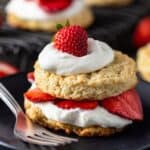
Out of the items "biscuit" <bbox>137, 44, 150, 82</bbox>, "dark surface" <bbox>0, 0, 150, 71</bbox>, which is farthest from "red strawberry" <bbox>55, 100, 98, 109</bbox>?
"dark surface" <bbox>0, 0, 150, 71</bbox>

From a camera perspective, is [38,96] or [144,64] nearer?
[38,96]

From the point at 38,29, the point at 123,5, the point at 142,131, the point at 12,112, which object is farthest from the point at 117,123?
the point at 123,5

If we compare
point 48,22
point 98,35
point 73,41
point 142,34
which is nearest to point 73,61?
point 73,41

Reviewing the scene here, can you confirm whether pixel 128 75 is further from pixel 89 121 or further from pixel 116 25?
pixel 116 25

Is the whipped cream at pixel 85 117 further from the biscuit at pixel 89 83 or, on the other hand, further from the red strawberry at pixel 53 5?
the red strawberry at pixel 53 5

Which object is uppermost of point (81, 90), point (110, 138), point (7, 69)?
point (81, 90)

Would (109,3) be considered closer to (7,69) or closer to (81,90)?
(7,69)
